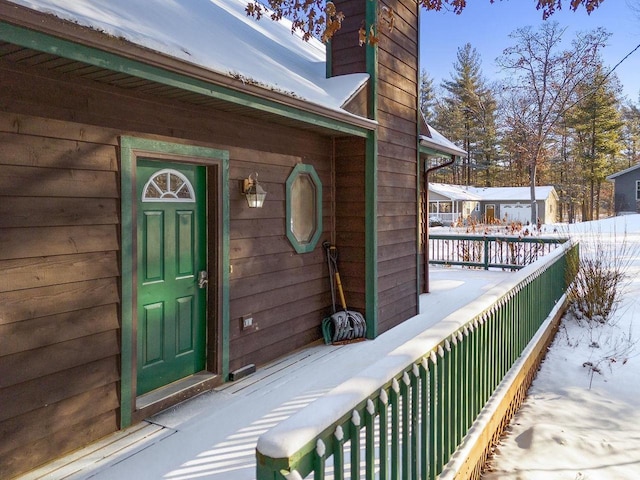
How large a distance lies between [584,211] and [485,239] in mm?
32415

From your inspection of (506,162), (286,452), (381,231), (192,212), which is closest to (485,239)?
(381,231)

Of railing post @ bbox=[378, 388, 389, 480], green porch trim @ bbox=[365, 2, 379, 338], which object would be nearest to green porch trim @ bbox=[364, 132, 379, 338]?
green porch trim @ bbox=[365, 2, 379, 338]

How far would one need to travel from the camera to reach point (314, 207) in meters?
5.18

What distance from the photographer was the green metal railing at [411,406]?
55.1 inches

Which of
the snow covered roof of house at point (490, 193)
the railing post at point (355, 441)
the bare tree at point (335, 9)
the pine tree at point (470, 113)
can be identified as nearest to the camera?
the railing post at point (355, 441)

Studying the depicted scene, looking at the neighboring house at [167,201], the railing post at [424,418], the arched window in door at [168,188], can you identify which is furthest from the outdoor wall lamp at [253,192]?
the railing post at [424,418]

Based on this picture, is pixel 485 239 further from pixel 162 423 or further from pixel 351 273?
pixel 162 423

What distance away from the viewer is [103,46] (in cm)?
253

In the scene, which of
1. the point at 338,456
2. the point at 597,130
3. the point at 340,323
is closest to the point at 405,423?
the point at 338,456

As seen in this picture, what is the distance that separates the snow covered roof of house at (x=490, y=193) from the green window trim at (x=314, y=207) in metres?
26.4

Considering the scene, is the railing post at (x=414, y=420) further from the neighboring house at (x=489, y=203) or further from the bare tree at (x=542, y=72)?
the neighboring house at (x=489, y=203)

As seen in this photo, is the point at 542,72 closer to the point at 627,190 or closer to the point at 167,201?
the point at 627,190

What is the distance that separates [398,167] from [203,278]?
3.09m

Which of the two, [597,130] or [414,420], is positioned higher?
[597,130]
